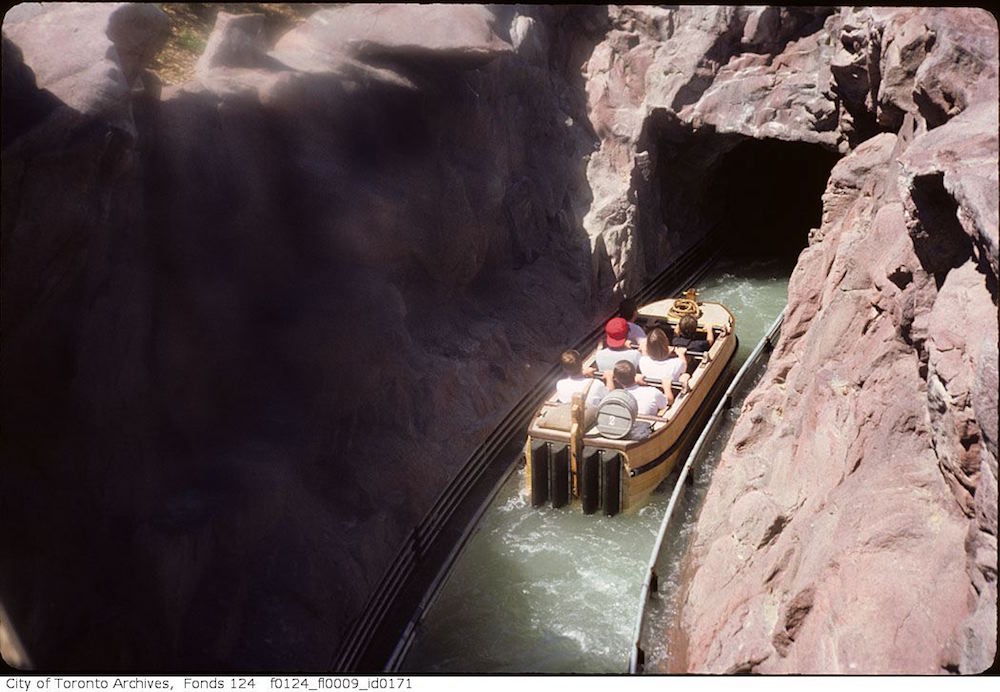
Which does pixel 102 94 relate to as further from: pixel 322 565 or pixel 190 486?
pixel 322 565

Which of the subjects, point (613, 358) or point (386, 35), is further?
point (613, 358)

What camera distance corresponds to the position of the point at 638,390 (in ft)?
36.7

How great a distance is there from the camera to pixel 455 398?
38.7 ft

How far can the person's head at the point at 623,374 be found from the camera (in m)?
11.0

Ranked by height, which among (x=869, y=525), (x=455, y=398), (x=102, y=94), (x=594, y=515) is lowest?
(x=594, y=515)

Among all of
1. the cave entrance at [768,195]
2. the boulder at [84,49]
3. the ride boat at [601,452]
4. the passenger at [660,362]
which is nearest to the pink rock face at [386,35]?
the boulder at [84,49]

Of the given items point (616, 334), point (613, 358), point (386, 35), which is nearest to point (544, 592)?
point (613, 358)

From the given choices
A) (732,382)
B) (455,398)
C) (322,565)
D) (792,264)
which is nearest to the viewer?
(322,565)

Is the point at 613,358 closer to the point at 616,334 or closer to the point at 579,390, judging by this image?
the point at 616,334

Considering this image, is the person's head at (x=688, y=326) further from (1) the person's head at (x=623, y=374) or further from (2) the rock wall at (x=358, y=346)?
(1) the person's head at (x=623, y=374)

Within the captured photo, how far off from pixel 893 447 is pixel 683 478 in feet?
13.7

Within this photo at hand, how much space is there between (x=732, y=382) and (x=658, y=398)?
102 inches

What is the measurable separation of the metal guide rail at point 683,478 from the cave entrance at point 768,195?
276 inches

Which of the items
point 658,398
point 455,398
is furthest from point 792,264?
point 455,398
